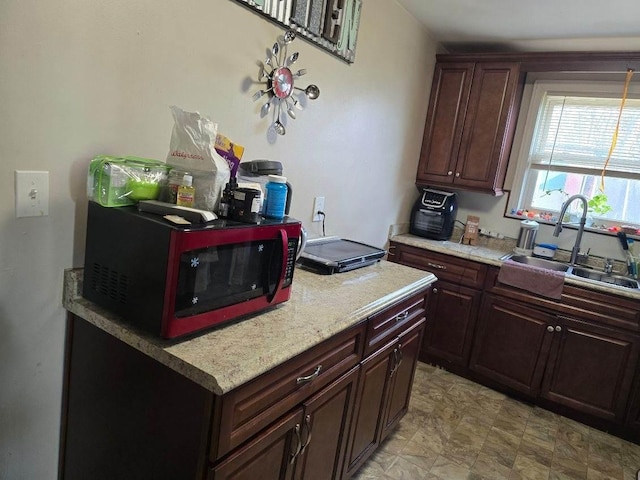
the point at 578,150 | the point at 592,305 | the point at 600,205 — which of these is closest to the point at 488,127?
the point at 578,150

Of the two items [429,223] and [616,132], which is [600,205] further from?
[429,223]

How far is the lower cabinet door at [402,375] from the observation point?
196 cm

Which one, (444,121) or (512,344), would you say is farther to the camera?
(444,121)

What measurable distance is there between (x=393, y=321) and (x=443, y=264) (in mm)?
1283

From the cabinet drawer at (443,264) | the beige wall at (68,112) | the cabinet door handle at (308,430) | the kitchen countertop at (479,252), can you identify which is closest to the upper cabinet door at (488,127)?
the kitchen countertop at (479,252)

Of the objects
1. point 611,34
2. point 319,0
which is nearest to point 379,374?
point 319,0

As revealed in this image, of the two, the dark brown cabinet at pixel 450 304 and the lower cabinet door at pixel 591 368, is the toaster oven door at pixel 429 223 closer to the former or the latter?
the dark brown cabinet at pixel 450 304

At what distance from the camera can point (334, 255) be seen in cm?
204

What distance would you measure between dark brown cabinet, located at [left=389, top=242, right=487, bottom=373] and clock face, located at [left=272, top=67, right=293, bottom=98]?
63.8 inches

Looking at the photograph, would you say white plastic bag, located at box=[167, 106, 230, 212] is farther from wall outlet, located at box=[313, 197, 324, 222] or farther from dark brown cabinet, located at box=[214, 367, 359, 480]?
wall outlet, located at box=[313, 197, 324, 222]

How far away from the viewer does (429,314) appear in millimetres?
3062

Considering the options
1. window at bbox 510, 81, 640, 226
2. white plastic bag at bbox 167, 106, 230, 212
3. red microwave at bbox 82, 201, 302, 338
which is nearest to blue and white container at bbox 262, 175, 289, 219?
red microwave at bbox 82, 201, 302, 338

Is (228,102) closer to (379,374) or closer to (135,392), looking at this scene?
(135,392)

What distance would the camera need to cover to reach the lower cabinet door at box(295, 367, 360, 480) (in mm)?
1374
